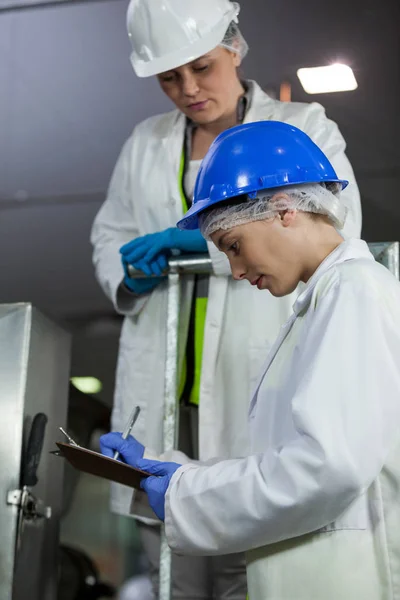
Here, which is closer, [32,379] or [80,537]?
[32,379]

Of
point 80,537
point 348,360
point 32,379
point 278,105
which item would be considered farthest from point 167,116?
point 80,537

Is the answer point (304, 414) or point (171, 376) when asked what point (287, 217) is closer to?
point (304, 414)

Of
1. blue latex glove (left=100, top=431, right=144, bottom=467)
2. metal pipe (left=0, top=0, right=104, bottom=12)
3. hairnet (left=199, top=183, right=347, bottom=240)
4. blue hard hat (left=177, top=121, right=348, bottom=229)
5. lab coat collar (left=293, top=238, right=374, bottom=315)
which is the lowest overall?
blue latex glove (left=100, top=431, right=144, bottom=467)

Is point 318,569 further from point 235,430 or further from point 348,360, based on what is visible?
point 235,430

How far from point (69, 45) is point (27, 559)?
72.1 inches

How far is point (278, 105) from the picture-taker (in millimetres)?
2051

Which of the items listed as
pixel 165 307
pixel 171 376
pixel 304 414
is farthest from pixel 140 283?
pixel 304 414

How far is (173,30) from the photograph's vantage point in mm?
1997

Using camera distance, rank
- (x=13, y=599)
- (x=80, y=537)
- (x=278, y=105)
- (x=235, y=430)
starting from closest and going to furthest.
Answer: (x=13, y=599) → (x=235, y=430) → (x=278, y=105) → (x=80, y=537)

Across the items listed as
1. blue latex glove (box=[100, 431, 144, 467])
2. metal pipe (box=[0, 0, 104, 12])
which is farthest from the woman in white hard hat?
metal pipe (box=[0, 0, 104, 12])

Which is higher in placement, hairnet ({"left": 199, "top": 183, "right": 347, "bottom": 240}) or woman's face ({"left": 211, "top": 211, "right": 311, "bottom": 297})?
hairnet ({"left": 199, "top": 183, "right": 347, "bottom": 240})

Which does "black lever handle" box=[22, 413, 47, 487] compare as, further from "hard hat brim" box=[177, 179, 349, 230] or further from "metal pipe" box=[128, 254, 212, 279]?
"hard hat brim" box=[177, 179, 349, 230]

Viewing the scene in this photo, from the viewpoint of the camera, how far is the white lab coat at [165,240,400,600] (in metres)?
1.09

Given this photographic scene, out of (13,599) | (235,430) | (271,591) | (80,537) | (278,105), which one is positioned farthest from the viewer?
(80,537)
